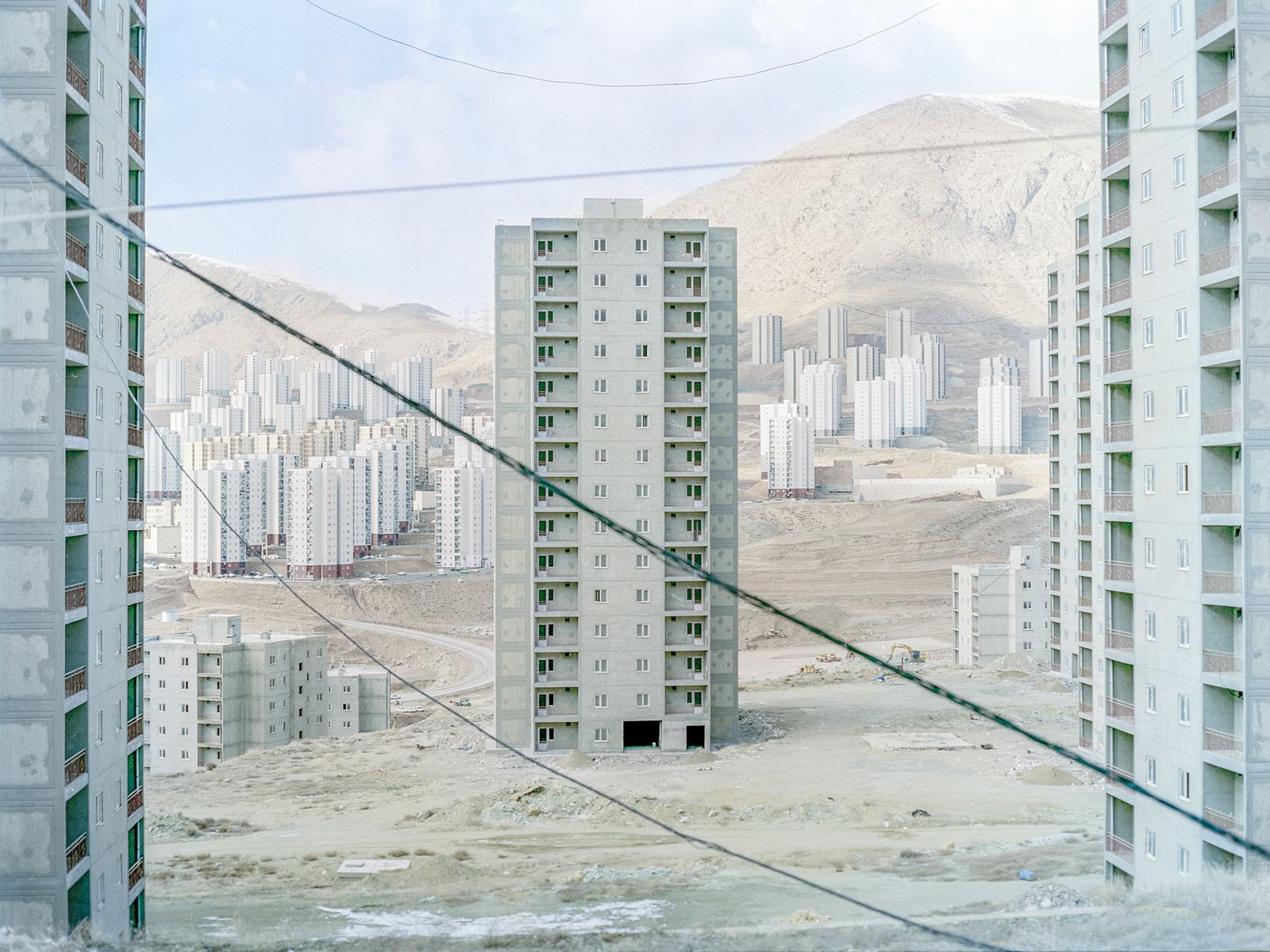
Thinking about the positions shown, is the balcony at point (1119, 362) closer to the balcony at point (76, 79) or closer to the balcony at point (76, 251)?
the balcony at point (76, 251)

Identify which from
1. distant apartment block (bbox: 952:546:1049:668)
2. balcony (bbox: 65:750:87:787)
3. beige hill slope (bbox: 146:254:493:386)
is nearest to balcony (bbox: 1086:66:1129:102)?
balcony (bbox: 65:750:87:787)

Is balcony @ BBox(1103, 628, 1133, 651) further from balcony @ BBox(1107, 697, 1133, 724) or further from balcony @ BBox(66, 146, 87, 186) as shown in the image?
balcony @ BBox(66, 146, 87, 186)

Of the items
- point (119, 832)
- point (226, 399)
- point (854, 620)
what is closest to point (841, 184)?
point (226, 399)

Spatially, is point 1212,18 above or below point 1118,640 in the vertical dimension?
above

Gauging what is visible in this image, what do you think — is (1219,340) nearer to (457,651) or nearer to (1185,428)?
(1185,428)

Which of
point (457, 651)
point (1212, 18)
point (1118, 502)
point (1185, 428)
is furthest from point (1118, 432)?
point (457, 651)

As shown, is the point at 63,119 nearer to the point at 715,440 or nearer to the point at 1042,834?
the point at 1042,834
